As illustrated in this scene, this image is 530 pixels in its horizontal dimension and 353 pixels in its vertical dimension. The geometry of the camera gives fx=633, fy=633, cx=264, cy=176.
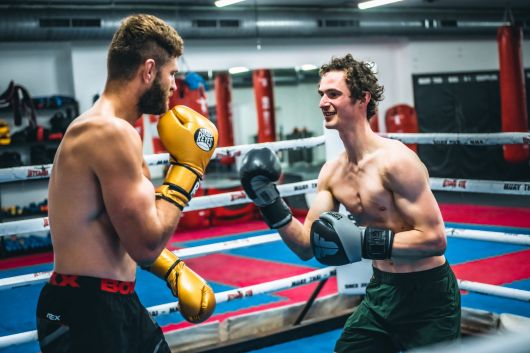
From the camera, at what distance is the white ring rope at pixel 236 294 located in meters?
2.55

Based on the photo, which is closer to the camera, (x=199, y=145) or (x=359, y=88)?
(x=199, y=145)

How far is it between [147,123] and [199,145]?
30.2 ft

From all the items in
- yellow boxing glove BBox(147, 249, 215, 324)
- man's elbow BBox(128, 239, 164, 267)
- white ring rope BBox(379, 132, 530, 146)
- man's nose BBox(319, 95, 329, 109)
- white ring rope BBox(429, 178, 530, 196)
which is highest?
man's nose BBox(319, 95, 329, 109)

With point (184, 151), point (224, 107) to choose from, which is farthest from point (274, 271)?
point (224, 107)

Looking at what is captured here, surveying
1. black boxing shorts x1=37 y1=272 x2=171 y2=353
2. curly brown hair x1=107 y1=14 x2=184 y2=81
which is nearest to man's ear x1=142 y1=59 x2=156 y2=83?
curly brown hair x1=107 y1=14 x2=184 y2=81

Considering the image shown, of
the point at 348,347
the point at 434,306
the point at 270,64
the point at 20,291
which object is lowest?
the point at 20,291

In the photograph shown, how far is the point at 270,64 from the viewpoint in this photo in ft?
33.9

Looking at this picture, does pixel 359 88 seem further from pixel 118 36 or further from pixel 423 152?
pixel 423 152

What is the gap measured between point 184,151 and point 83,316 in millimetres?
527

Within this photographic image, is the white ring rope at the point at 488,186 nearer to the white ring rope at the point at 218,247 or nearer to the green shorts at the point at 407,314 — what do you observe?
the white ring rope at the point at 218,247

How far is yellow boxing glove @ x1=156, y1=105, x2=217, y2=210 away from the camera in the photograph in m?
1.76

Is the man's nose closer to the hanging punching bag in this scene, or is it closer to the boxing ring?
the boxing ring

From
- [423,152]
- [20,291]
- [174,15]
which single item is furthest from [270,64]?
[20,291]

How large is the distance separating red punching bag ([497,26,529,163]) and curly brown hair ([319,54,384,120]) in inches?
226
